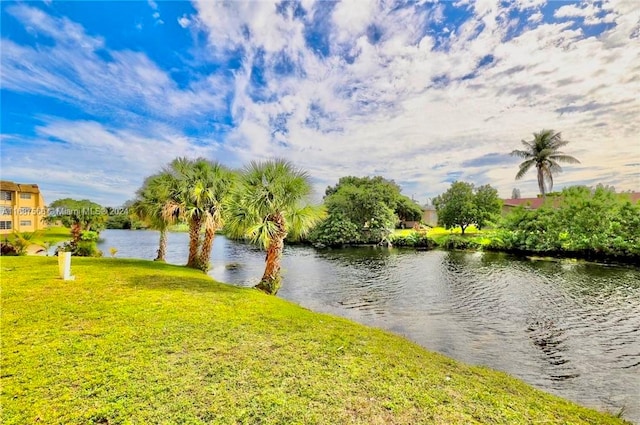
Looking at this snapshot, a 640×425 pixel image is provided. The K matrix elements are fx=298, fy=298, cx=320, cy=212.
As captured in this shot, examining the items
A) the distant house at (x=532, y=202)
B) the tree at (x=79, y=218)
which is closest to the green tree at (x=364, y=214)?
the distant house at (x=532, y=202)

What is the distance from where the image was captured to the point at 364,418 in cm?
370

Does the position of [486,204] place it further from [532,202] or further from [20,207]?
[20,207]

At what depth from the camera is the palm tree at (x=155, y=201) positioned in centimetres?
1582

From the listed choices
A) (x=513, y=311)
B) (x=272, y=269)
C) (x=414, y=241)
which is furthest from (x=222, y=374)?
(x=414, y=241)

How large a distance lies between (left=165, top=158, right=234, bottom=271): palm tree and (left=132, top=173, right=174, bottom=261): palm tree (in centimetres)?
35

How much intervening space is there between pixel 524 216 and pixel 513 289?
19.4m

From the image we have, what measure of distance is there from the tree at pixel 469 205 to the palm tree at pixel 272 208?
120ft

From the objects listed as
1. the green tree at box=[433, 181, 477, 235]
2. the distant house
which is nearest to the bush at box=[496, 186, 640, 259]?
the distant house

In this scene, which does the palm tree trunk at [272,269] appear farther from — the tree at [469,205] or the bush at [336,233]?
the tree at [469,205]

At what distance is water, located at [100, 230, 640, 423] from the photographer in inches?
290

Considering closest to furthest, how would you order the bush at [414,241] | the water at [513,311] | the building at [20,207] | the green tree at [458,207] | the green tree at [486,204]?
the water at [513,311]
the building at [20,207]
the bush at [414,241]
the green tree at [486,204]
the green tree at [458,207]

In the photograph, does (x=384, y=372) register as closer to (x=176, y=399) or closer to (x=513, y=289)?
(x=176, y=399)

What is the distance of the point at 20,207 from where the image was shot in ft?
132

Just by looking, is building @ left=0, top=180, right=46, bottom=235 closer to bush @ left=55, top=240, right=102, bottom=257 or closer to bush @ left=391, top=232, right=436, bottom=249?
bush @ left=55, top=240, right=102, bottom=257
